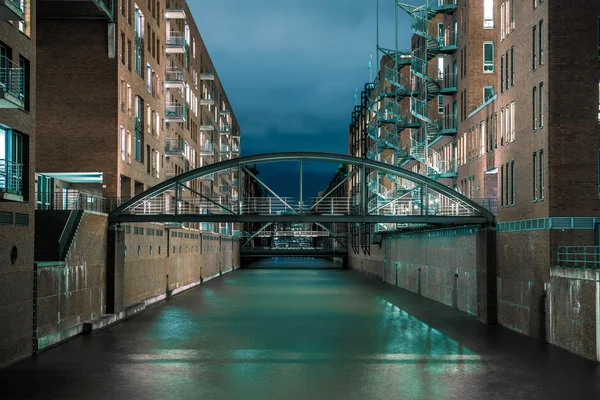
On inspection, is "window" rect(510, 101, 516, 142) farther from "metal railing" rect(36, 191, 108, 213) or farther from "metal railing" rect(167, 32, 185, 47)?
"metal railing" rect(167, 32, 185, 47)

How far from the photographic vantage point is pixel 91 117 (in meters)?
37.2

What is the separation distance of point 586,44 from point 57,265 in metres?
20.0

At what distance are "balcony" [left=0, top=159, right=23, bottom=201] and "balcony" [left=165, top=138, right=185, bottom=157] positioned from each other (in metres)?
29.4

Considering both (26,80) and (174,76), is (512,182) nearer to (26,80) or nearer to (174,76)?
(26,80)

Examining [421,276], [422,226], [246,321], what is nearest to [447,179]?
[422,226]

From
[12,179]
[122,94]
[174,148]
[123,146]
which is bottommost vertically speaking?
[12,179]

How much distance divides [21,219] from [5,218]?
1113 mm

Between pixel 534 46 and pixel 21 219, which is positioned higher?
pixel 534 46

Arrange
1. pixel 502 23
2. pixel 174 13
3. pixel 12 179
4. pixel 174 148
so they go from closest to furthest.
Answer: pixel 12 179 < pixel 502 23 < pixel 174 148 < pixel 174 13

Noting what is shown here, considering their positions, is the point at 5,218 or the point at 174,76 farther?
the point at 174,76

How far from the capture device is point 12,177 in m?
23.2

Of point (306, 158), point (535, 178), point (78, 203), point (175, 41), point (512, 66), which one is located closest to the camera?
point (535, 178)

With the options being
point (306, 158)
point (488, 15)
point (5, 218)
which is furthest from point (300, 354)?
point (488, 15)

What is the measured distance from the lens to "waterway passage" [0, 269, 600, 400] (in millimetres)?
19750
